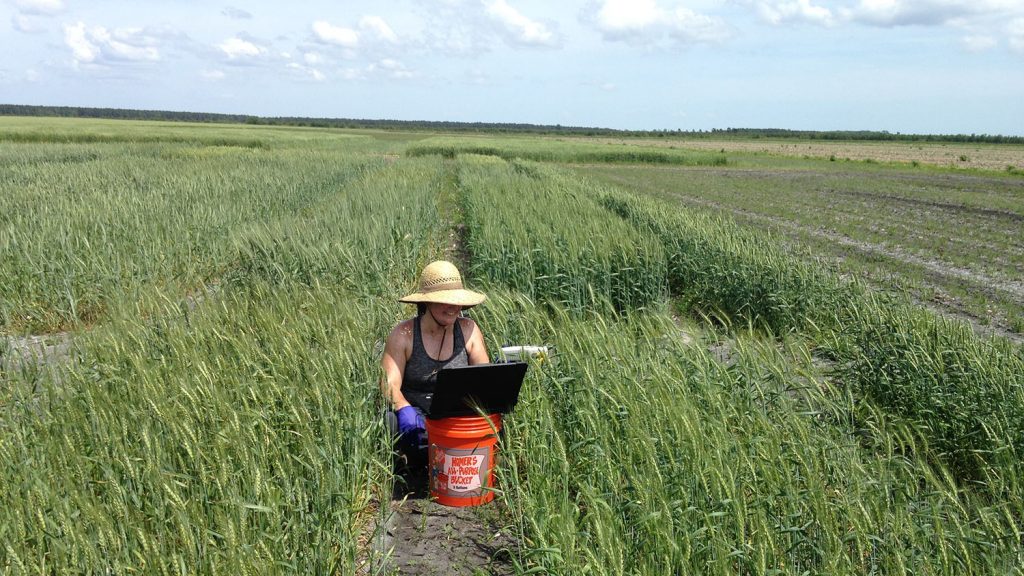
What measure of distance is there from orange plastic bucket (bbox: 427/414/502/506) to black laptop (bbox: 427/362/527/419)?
1.9 inches

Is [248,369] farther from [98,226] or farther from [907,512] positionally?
[98,226]

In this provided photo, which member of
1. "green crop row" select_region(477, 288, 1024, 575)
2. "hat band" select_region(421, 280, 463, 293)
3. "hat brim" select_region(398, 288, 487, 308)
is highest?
"hat band" select_region(421, 280, 463, 293)

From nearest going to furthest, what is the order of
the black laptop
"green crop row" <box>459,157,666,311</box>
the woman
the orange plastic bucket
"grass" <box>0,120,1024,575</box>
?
"grass" <box>0,120,1024,575</box> → the black laptop → the orange plastic bucket → the woman → "green crop row" <box>459,157,666,311</box>

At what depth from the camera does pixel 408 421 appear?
11.6ft

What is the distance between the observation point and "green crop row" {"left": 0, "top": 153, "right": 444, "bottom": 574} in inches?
83.6

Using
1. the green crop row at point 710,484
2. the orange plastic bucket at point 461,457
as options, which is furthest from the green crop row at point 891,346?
the orange plastic bucket at point 461,457

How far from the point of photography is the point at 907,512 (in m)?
2.42

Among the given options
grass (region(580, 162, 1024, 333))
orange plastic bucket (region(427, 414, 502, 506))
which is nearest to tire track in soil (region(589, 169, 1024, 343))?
grass (region(580, 162, 1024, 333))

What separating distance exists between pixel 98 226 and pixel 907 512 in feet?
29.0

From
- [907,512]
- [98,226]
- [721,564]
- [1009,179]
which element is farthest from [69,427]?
[1009,179]

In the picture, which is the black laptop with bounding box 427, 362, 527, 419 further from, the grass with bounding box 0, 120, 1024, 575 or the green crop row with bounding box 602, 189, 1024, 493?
the green crop row with bounding box 602, 189, 1024, 493

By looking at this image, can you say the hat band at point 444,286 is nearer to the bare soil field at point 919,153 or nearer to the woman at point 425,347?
the woman at point 425,347

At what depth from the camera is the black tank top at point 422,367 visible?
12.2 feet

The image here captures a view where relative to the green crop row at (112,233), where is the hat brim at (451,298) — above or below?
Answer: above
